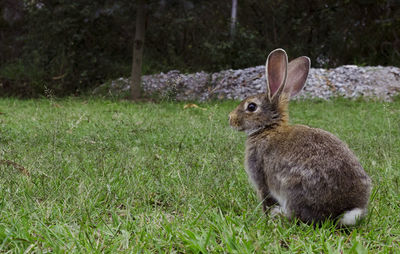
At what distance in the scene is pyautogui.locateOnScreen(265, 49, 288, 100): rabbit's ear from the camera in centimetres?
280

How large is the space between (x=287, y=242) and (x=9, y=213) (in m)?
1.61

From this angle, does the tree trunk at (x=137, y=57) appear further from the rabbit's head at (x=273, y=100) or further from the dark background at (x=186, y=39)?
the rabbit's head at (x=273, y=100)

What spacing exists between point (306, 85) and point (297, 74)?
9.13m

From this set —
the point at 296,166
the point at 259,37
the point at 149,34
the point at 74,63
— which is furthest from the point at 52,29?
the point at 296,166

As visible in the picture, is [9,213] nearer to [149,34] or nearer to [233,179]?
[233,179]

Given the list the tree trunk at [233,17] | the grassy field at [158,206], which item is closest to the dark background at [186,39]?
the tree trunk at [233,17]

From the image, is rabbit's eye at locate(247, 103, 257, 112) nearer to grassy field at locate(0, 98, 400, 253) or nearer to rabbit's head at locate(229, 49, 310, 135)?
rabbit's head at locate(229, 49, 310, 135)

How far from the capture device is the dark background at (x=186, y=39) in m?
13.3

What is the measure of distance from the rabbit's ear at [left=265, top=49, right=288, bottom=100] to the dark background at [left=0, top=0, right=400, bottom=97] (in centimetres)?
1046

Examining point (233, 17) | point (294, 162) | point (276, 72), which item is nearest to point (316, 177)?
point (294, 162)

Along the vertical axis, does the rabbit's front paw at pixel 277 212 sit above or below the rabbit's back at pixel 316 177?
below

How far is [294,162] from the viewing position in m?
2.49

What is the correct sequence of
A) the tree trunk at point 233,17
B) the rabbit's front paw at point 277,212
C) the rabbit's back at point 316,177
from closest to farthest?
1. the rabbit's back at point 316,177
2. the rabbit's front paw at point 277,212
3. the tree trunk at point 233,17

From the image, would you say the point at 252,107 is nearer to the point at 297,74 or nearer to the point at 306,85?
the point at 297,74
